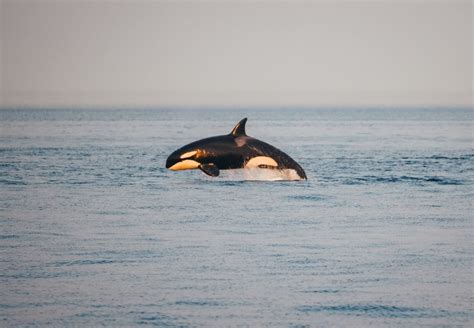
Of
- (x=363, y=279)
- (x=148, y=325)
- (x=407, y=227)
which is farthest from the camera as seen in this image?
(x=407, y=227)

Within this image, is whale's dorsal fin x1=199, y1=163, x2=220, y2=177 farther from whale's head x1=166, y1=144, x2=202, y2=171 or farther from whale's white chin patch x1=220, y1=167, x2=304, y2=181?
whale's white chin patch x1=220, y1=167, x2=304, y2=181

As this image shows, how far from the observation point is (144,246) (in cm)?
1641

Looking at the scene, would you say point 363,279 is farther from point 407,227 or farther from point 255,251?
point 407,227

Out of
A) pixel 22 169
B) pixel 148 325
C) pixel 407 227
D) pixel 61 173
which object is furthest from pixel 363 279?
pixel 22 169

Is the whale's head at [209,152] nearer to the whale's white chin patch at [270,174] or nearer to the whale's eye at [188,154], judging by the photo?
the whale's eye at [188,154]

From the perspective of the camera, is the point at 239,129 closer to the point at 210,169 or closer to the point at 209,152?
the point at 209,152

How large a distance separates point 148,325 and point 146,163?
2062 centimetres

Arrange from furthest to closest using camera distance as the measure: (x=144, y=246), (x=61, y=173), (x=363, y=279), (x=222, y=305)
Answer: (x=61, y=173) → (x=144, y=246) → (x=363, y=279) → (x=222, y=305)

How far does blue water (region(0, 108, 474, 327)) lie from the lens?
12342mm

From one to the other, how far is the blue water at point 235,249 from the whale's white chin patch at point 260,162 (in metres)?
0.52

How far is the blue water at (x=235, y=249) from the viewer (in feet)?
40.5

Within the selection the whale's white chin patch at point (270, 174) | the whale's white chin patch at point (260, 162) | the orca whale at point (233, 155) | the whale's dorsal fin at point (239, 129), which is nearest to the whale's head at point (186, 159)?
the orca whale at point (233, 155)

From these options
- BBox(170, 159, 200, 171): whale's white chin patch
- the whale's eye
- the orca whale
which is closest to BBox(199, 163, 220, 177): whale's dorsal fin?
the orca whale

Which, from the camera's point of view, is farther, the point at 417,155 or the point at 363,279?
the point at 417,155
